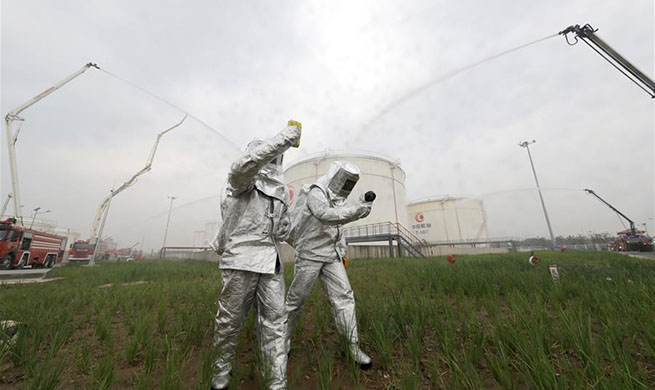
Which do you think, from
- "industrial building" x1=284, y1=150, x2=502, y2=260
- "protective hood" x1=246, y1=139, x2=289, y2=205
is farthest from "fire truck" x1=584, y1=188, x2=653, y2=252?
"protective hood" x1=246, y1=139, x2=289, y2=205

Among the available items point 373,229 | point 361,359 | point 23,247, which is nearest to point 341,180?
point 361,359

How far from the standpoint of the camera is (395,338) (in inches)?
93.7

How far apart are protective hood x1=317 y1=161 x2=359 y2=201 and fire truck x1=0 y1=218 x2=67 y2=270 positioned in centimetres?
1591

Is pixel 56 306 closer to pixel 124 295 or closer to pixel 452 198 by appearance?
pixel 124 295

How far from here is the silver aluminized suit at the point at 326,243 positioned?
2.42 meters

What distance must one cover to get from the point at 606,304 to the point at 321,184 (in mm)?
3408

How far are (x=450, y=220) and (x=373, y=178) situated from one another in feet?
46.7

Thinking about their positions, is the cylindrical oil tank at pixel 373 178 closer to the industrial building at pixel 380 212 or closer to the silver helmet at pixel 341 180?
the industrial building at pixel 380 212

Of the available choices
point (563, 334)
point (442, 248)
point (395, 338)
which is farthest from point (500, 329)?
point (442, 248)

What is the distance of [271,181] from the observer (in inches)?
84.6

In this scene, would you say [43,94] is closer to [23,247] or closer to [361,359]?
[23,247]

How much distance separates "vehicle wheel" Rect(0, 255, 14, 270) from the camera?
1062 centimetres

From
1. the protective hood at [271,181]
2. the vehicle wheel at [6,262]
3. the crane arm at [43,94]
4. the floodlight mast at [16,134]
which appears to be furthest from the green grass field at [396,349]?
the crane arm at [43,94]

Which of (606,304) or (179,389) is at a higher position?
(606,304)
